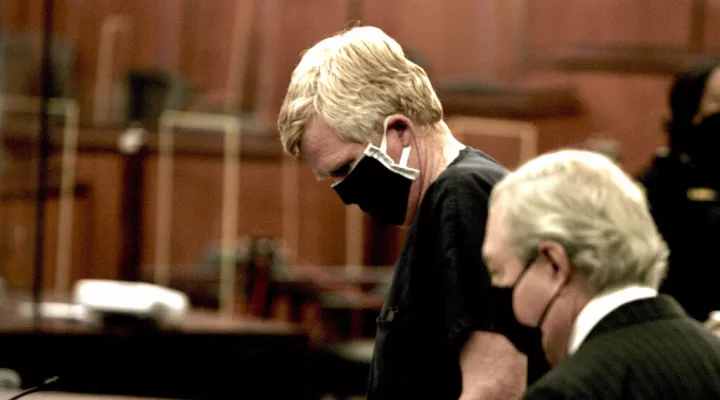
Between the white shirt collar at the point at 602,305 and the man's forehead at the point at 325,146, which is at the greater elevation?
the man's forehead at the point at 325,146

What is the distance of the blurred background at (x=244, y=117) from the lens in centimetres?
588

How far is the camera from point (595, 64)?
7445 millimetres

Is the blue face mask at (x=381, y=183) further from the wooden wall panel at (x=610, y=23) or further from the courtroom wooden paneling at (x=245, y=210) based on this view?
the wooden wall panel at (x=610, y=23)

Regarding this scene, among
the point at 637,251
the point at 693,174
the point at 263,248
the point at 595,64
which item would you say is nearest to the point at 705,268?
the point at 693,174

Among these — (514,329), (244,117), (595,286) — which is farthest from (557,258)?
(244,117)

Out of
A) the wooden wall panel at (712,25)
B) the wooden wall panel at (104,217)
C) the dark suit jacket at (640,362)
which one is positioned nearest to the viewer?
the dark suit jacket at (640,362)

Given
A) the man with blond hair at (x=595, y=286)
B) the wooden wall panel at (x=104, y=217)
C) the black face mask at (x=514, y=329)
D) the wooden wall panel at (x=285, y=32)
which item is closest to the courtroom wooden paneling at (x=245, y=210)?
the wooden wall panel at (x=104, y=217)

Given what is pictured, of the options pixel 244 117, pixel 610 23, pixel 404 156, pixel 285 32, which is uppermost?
pixel 610 23

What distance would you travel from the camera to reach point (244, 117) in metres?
7.07

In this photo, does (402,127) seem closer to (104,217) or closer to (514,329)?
(514,329)

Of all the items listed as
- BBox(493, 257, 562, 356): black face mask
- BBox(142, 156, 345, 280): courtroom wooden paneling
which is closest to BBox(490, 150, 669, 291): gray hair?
BBox(493, 257, 562, 356): black face mask

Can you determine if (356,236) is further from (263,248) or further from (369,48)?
(369,48)

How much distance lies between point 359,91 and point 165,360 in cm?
192

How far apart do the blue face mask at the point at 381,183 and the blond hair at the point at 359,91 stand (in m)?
0.04
